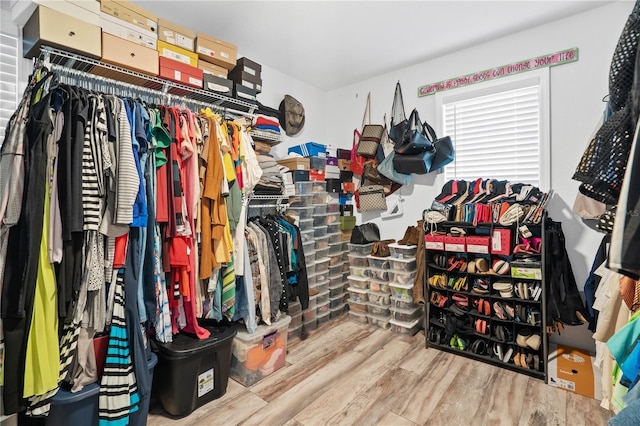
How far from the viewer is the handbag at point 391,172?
10.5 ft

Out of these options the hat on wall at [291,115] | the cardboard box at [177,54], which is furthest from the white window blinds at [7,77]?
the hat on wall at [291,115]

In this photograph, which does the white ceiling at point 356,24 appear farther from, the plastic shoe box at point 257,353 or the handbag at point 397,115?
the plastic shoe box at point 257,353

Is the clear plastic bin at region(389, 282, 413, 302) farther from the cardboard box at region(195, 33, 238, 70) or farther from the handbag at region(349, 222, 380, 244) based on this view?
the cardboard box at region(195, 33, 238, 70)

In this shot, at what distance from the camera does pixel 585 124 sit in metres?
2.40

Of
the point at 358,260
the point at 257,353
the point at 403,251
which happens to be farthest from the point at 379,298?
the point at 257,353

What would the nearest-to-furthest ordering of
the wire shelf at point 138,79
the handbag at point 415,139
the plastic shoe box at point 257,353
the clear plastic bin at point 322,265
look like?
1. the wire shelf at point 138,79
2. the plastic shoe box at point 257,353
3. the handbag at point 415,139
4. the clear plastic bin at point 322,265

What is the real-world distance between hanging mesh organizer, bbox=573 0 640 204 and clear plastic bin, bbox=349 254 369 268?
2.49 metres

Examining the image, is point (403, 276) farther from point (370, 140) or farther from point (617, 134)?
point (617, 134)

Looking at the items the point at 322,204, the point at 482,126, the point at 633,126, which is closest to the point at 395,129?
the point at 482,126

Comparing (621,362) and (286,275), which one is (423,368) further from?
(621,362)

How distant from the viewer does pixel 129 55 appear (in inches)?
72.1

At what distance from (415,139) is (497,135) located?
74 centimetres

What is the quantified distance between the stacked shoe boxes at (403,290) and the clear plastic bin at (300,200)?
0.93 m

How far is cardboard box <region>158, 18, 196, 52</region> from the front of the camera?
2039 mm
